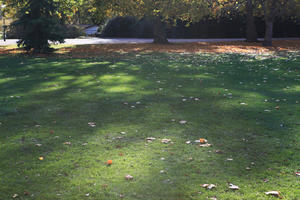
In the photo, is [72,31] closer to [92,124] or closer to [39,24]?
[39,24]

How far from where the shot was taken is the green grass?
4.28 meters

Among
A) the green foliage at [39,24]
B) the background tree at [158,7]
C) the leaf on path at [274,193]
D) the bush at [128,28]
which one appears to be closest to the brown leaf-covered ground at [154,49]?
the green foliage at [39,24]

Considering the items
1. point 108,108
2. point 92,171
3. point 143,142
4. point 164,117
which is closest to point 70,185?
point 92,171

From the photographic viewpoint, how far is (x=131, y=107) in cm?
789

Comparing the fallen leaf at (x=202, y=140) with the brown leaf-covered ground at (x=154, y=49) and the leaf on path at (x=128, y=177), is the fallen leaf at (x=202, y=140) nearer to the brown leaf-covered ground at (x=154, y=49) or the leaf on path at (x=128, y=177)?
the leaf on path at (x=128, y=177)

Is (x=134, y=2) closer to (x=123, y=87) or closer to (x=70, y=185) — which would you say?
(x=123, y=87)

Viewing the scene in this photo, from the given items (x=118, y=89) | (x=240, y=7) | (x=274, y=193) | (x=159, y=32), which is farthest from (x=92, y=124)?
(x=240, y=7)

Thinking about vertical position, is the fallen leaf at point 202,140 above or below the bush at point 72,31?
below

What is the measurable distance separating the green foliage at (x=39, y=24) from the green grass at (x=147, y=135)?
7781 millimetres

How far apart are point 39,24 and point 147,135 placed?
14.7 metres

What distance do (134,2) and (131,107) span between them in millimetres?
16764

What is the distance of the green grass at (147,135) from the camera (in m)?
4.28

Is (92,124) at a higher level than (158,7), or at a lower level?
lower

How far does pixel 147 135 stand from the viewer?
19.9 ft
